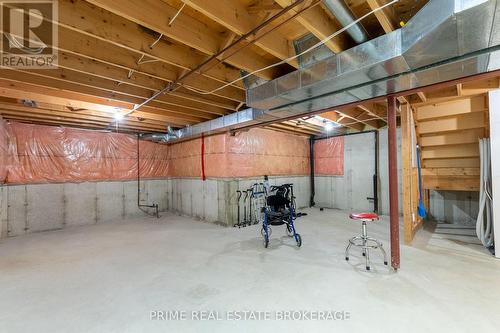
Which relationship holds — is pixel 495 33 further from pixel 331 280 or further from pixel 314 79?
pixel 331 280

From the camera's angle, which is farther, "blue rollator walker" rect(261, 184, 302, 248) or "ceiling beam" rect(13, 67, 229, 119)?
"blue rollator walker" rect(261, 184, 302, 248)

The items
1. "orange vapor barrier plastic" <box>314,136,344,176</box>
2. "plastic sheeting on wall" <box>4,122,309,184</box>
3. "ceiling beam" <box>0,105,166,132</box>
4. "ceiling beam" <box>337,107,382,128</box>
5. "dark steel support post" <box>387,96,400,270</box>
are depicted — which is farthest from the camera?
"orange vapor barrier plastic" <box>314,136,344,176</box>

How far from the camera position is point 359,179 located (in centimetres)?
667

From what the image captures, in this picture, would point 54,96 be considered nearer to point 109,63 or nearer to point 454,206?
point 109,63

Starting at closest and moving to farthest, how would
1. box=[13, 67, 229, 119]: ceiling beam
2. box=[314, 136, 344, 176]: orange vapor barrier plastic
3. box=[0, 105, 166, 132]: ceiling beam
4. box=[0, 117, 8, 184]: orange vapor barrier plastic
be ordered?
box=[13, 67, 229, 119]: ceiling beam < box=[0, 105, 166, 132]: ceiling beam < box=[0, 117, 8, 184]: orange vapor barrier plastic < box=[314, 136, 344, 176]: orange vapor barrier plastic

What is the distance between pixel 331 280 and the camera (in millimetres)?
2602

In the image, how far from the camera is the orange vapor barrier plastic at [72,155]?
16.6 ft

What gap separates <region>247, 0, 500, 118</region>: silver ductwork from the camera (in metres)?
1.47

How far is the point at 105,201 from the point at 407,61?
7.02 metres

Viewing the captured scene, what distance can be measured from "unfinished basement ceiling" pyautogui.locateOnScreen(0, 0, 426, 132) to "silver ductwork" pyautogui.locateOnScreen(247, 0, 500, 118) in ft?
0.62

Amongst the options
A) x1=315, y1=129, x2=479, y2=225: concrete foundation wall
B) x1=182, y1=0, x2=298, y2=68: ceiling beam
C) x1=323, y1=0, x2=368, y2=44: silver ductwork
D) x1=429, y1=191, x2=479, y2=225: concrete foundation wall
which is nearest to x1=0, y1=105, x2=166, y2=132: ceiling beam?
x1=182, y1=0, x2=298, y2=68: ceiling beam

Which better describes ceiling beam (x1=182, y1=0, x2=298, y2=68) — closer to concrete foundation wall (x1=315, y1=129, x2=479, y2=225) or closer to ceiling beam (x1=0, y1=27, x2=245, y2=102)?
ceiling beam (x1=0, y1=27, x2=245, y2=102)

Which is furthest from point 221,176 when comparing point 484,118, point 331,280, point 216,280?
point 484,118

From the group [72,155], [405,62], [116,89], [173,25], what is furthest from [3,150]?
[405,62]
